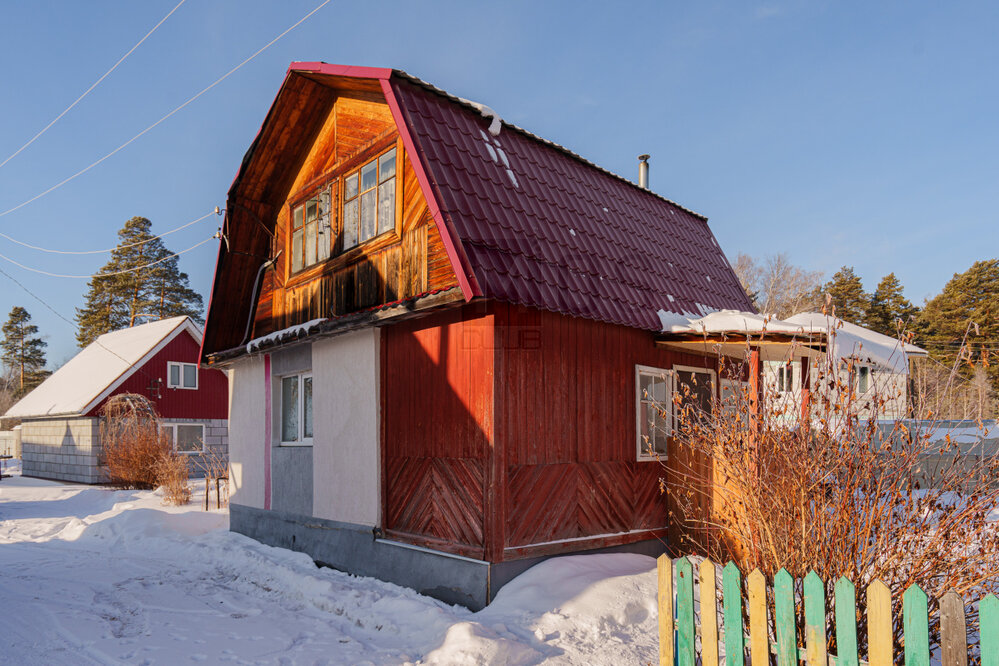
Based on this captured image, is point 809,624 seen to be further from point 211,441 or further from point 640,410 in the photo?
point 211,441

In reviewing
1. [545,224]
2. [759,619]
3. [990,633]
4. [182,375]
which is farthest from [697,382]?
[182,375]

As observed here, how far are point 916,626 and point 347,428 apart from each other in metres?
6.89

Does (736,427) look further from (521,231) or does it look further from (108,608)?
(108,608)

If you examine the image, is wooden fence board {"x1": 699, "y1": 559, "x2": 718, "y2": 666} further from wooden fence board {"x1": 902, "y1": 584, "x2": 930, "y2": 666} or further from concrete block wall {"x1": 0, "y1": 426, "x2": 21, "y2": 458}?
concrete block wall {"x1": 0, "y1": 426, "x2": 21, "y2": 458}

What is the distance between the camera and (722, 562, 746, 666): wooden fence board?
4004mm

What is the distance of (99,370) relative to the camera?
26062 millimetres

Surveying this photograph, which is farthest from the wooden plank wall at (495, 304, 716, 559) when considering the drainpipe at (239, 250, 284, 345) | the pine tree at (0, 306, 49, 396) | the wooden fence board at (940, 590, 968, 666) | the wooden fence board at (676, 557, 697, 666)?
the pine tree at (0, 306, 49, 396)

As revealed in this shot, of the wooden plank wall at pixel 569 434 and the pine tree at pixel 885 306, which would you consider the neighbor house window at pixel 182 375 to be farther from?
the pine tree at pixel 885 306

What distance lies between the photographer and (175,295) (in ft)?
142

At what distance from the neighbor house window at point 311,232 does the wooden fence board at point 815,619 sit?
8.02 m

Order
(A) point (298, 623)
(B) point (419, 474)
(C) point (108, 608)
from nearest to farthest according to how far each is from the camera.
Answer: (A) point (298, 623) < (C) point (108, 608) < (B) point (419, 474)

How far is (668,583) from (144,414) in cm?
2291

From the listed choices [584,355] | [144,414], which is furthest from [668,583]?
[144,414]

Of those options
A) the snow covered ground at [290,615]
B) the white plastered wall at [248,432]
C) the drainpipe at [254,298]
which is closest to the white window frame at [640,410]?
the snow covered ground at [290,615]
